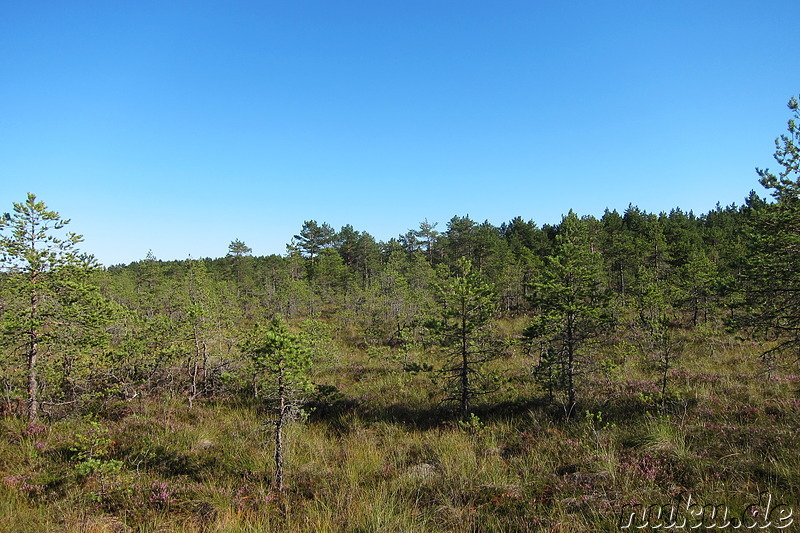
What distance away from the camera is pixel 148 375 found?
1366 cm

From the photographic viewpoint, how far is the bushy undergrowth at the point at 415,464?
523 cm

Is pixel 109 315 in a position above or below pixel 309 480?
above

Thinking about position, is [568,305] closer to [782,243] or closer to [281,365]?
Answer: [782,243]

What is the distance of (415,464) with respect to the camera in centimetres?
776

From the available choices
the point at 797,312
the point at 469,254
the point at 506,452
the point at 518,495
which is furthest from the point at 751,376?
the point at 469,254

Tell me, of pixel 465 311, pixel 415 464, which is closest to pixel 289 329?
→ pixel 415 464

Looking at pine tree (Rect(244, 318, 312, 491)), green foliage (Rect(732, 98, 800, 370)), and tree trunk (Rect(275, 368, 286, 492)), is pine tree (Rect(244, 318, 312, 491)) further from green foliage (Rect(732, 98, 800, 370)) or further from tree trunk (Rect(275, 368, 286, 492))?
green foliage (Rect(732, 98, 800, 370))

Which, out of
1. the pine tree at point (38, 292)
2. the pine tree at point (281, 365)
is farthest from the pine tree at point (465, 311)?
the pine tree at point (38, 292)

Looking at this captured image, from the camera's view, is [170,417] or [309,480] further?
[170,417]

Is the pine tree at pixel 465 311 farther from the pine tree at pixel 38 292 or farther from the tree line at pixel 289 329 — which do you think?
the pine tree at pixel 38 292

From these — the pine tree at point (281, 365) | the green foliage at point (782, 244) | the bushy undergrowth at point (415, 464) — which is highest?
the green foliage at point (782, 244)

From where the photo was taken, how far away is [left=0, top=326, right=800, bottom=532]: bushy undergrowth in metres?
5.23

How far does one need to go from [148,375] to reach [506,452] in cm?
1389

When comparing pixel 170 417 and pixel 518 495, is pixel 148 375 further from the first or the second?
pixel 518 495
